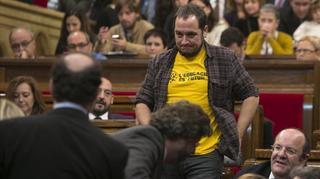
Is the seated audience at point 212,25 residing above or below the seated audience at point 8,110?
above

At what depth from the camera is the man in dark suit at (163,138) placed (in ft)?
19.1

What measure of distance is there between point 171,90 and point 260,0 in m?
7.99

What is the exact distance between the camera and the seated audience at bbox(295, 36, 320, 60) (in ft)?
A: 41.9

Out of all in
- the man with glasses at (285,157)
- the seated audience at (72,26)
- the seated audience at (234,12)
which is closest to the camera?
the man with glasses at (285,157)

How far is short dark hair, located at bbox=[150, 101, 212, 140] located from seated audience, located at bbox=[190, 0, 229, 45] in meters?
8.20

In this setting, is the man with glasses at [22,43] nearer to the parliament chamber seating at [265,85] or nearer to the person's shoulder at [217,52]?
the parliament chamber seating at [265,85]

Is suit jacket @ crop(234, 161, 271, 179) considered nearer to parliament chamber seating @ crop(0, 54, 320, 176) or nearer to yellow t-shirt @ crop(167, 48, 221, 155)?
yellow t-shirt @ crop(167, 48, 221, 155)

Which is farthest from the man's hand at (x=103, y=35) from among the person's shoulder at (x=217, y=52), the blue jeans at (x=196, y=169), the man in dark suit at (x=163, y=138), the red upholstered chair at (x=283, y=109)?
the man in dark suit at (x=163, y=138)

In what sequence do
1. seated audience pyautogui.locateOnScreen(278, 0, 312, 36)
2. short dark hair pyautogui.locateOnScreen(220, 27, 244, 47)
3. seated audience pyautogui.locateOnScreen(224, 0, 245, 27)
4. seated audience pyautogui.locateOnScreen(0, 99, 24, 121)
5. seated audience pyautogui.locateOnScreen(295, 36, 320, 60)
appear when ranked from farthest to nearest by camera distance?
seated audience pyautogui.locateOnScreen(224, 0, 245, 27) → seated audience pyautogui.locateOnScreen(278, 0, 312, 36) → short dark hair pyautogui.locateOnScreen(220, 27, 244, 47) → seated audience pyautogui.locateOnScreen(295, 36, 320, 60) → seated audience pyautogui.locateOnScreen(0, 99, 24, 121)

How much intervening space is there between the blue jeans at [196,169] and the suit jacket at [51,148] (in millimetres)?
2650

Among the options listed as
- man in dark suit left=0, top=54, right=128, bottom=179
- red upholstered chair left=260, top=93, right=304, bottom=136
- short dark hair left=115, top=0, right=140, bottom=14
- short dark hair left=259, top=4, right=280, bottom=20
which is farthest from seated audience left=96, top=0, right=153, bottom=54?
man in dark suit left=0, top=54, right=128, bottom=179

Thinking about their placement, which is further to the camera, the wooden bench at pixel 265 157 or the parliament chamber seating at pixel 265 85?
the parliament chamber seating at pixel 265 85

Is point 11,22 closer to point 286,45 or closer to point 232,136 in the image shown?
point 286,45

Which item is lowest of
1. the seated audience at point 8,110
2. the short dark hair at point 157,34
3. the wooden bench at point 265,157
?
the wooden bench at point 265,157
